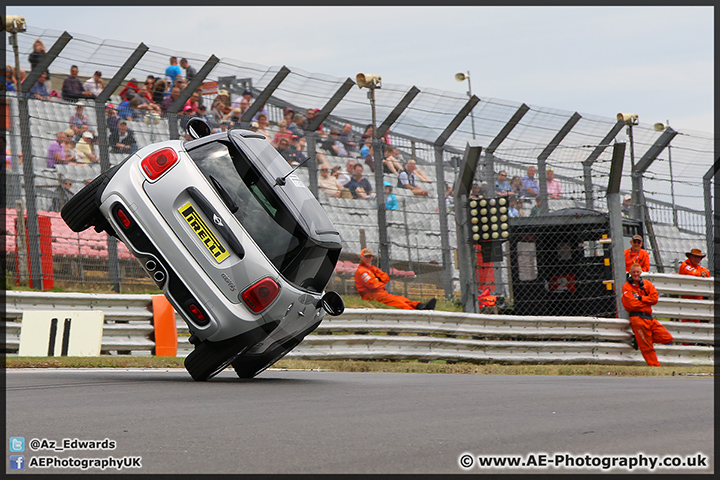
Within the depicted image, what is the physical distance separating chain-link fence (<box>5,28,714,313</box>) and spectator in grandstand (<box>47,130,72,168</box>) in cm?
4

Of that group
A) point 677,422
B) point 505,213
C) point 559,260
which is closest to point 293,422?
point 677,422

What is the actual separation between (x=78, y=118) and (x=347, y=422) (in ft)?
29.9

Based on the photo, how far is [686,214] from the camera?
52.6 feet

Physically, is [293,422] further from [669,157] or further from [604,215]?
[669,157]

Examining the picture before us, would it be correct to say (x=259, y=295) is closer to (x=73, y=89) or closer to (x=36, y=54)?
(x=36, y=54)

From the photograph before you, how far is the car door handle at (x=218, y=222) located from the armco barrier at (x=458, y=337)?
4287mm

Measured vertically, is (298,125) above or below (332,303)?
above

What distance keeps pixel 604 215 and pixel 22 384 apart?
33.7ft

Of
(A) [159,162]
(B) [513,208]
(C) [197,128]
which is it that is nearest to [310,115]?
(B) [513,208]

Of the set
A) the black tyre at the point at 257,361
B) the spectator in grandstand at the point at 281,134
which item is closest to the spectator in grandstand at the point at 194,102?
the spectator in grandstand at the point at 281,134

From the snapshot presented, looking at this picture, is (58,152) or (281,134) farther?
(281,134)

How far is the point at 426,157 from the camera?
1514 cm

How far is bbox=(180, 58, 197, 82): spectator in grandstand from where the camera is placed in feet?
44.0

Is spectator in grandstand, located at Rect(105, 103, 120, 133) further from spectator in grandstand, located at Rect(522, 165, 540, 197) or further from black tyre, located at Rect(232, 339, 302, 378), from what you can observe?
spectator in grandstand, located at Rect(522, 165, 540, 197)
